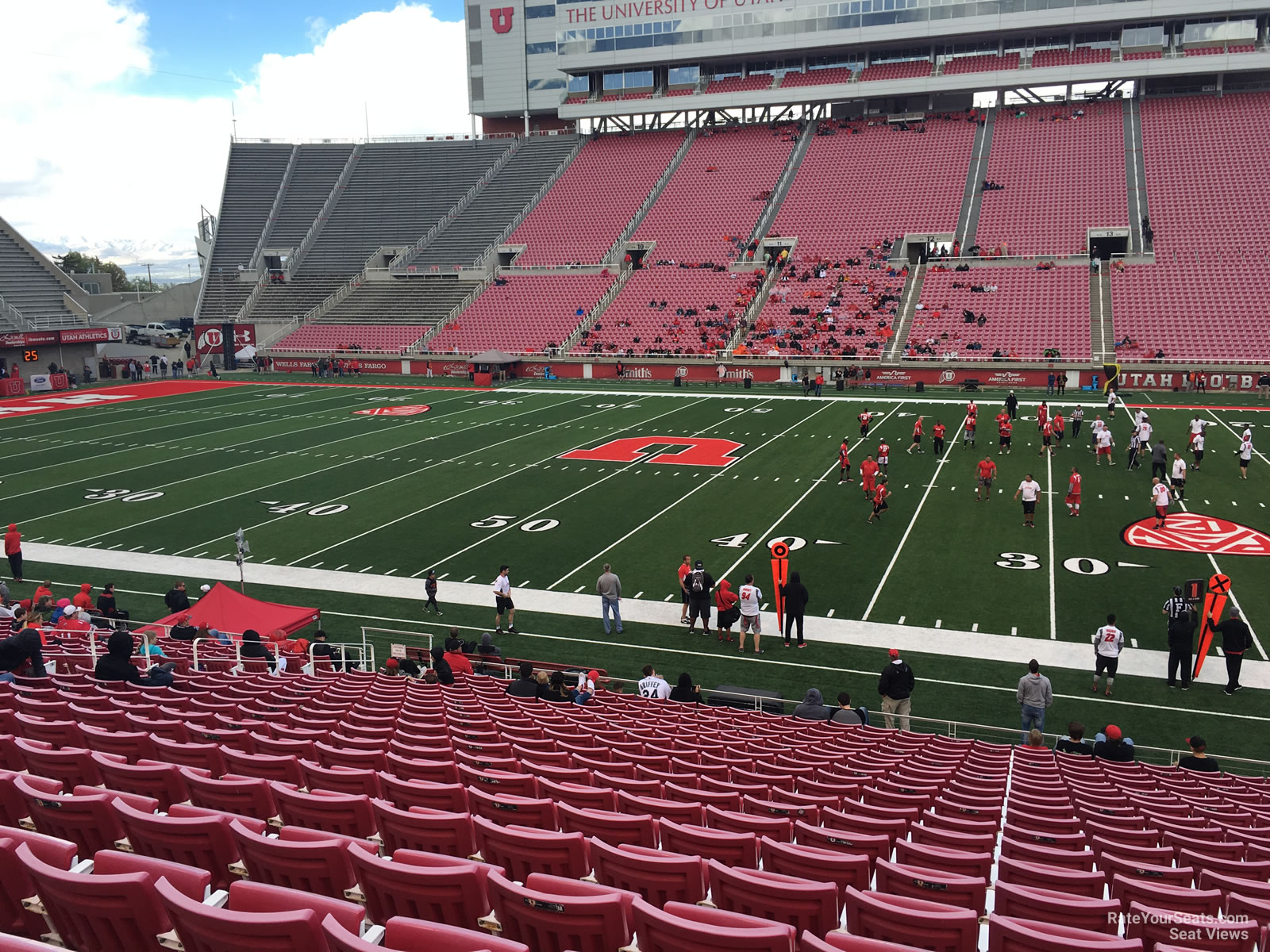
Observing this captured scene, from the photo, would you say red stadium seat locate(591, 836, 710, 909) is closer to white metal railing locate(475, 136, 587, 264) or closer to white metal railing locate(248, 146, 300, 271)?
white metal railing locate(475, 136, 587, 264)

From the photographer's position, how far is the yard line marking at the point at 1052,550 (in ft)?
52.5

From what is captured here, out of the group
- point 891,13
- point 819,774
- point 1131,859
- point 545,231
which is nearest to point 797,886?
point 1131,859

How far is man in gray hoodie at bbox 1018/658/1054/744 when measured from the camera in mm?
12164

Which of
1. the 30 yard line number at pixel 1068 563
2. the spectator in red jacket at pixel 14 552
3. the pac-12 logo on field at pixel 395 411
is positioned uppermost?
the pac-12 logo on field at pixel 395 411

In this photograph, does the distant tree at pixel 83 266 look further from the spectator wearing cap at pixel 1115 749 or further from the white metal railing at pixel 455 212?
the spectator wearing cap at pixel 1115 749

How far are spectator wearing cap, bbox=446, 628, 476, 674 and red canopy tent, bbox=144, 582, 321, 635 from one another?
2965 millimetres

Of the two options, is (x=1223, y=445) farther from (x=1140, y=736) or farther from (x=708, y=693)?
(x=708, y=693)

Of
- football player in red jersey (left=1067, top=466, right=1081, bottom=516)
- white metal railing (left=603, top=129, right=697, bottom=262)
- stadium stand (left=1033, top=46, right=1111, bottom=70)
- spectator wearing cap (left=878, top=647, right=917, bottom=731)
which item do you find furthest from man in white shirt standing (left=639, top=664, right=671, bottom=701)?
stadium stand (left=1033, top=46, right=1111, bottom=70)

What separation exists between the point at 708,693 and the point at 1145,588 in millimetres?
9397

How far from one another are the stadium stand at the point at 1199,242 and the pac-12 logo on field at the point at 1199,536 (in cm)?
2487

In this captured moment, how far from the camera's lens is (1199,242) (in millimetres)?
49062

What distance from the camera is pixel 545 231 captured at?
66875 millimetres

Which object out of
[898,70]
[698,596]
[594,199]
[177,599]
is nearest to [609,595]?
[698,596]

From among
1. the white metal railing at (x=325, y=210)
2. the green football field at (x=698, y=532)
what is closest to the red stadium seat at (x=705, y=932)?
the green football field at (x=698, y=532)
